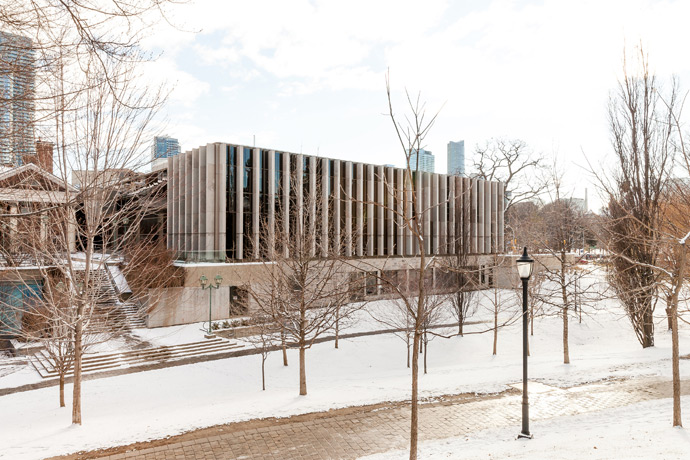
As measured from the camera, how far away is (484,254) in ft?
142

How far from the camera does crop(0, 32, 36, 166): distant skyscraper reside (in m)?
4.73

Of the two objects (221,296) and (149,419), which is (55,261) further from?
(221,296)

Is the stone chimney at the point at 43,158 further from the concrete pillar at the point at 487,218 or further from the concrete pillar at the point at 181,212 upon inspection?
the concrete pillar at the point at 487,218

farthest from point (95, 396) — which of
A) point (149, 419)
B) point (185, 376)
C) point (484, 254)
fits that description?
point (484, 254)

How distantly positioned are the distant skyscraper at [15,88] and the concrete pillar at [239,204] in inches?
908

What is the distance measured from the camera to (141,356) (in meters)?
19.7

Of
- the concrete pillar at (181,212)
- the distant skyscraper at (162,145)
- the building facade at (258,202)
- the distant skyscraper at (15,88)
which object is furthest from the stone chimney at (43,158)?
the concrete pillar at (181,212)

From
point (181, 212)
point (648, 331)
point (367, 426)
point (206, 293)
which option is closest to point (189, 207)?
point (181, 212)

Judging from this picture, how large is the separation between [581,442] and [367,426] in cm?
463

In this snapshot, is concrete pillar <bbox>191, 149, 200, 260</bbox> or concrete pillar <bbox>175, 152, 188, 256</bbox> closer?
concrete pillar <bbox>191, 149, 200, 260</bbox>

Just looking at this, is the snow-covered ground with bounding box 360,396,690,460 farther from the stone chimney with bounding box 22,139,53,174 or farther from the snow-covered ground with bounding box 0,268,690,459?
the stone chimney with bounding box 22,139,53,174

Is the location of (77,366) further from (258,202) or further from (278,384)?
(258,202)

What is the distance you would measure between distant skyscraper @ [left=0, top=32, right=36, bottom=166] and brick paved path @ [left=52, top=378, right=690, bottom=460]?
6785mm

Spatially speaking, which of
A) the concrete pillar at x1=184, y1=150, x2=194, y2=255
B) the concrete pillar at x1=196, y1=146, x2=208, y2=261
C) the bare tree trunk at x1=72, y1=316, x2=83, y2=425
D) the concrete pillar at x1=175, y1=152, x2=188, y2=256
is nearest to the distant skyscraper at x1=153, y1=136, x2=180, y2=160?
the bare tree trunk at x1=72, y1=316, x2=83, y2=425
